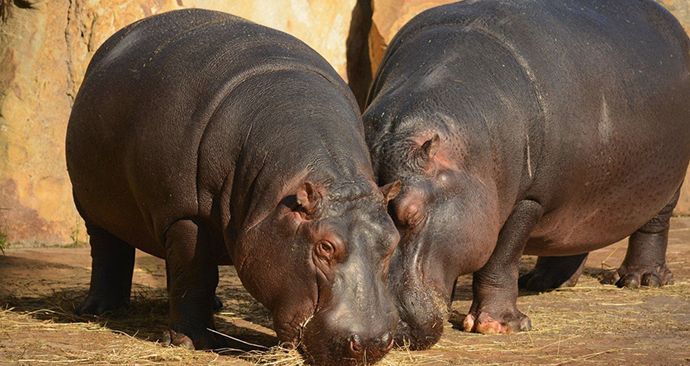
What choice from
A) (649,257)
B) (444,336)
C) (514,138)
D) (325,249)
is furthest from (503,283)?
(649,257)

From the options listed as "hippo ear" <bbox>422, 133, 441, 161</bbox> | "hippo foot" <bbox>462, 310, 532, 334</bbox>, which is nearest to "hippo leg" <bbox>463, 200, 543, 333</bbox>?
"hippo foot" <bbox>462, 310, 532, 334</bbox>

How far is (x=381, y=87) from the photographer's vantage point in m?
7.10

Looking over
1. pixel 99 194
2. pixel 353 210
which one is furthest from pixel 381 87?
pixel 353 210

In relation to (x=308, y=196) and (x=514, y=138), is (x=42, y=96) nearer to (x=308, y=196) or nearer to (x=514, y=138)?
(x=514, y=138)

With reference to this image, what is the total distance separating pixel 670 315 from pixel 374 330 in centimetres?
262

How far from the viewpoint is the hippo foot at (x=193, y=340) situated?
18.7 feet

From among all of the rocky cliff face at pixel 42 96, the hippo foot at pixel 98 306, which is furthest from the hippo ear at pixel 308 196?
the rocky cliff face at pixel 42 96

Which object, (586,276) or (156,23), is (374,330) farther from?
(586,276)

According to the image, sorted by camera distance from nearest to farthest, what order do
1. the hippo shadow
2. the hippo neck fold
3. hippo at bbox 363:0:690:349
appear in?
the hippo neck fold < hippo at bbox 363:0:690:349 < the hippo shadow

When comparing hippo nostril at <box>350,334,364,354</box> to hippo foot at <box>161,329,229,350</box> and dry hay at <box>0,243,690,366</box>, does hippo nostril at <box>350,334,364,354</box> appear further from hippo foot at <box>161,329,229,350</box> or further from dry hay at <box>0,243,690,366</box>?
hippo foot at <box>161,329,229,350</box>

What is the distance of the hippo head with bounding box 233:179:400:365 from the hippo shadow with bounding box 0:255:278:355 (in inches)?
17.5

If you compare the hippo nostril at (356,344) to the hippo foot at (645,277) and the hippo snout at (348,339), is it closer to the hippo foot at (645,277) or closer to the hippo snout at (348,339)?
the hippo snout at (348,339)

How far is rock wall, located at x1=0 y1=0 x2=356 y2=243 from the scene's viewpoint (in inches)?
393

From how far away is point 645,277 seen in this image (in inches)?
328
